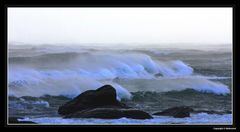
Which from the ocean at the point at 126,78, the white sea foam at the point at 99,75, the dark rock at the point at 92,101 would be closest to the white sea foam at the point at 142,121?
the ocean at the point at 126,78

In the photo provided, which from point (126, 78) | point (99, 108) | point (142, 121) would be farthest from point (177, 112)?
point (99, 108)

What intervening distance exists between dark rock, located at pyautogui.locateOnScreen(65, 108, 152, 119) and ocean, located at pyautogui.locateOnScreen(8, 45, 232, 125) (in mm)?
43

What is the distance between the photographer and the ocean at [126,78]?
5754mm

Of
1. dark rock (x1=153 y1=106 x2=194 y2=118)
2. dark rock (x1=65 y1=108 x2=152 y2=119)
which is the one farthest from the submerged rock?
dark rock (x1=153 y1=106 x2=194 y2=118)

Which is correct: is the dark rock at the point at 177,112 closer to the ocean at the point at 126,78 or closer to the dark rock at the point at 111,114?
the ocean at the point at 126,78

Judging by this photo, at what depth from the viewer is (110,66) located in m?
5.80

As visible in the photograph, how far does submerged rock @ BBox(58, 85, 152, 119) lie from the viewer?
5742 millimetres

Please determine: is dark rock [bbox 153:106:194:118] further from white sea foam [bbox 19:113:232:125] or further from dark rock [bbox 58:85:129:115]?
dark rock [bbox 58:85:129:115]

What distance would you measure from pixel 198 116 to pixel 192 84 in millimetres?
337

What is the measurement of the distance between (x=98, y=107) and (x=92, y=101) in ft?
0.29

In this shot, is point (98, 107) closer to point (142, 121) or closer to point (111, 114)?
point (111, 114)

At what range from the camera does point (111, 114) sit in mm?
5742
